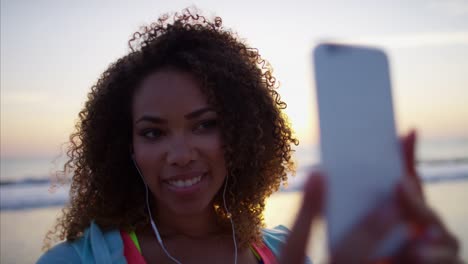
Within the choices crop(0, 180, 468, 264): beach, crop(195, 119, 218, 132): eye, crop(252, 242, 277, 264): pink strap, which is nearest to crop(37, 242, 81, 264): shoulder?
crop(195, 119, 218, 132): eye

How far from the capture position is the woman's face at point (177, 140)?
210 centimetres

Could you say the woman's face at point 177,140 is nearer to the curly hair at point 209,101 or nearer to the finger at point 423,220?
the curly hair at point 209,101

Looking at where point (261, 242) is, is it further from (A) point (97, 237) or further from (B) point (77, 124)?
(B) point (77, 124)

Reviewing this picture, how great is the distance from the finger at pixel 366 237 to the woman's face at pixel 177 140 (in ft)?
3.93

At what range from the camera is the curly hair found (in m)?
2.33

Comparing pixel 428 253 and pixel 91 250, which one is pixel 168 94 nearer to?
pixel 91 250

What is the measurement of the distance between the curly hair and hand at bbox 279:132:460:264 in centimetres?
123

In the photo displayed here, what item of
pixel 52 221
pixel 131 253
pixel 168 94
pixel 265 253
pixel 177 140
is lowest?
pixel 52 221

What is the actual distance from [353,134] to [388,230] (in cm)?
28

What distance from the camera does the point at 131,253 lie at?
7.14 ft

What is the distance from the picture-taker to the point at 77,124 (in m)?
2.79

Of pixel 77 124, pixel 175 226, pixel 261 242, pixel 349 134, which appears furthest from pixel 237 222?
pixel 349 134

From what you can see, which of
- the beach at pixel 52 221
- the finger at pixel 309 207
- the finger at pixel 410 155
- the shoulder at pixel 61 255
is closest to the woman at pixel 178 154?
the shoulder at pixel 61 255

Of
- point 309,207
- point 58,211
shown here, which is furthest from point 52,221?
point 309,207
